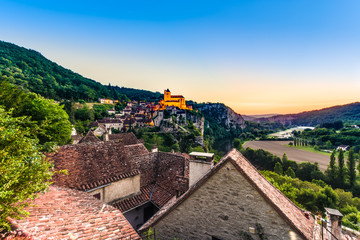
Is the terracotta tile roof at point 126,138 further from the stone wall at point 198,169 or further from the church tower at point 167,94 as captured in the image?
the church tower at point 167,94

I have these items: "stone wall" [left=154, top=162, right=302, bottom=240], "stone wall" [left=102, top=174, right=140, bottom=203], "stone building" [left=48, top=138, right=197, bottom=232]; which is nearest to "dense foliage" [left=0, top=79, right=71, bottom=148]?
"stone building" [left=48, top=138, right=197, bottom=232]

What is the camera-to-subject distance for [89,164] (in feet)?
37.4

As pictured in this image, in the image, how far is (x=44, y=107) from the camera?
79.3 ft

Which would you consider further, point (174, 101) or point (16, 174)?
point (174, 101)

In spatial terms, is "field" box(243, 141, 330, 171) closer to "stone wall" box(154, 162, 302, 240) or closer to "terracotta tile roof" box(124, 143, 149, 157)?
"terracotta tile roof" box(124, 143, 149, 157)

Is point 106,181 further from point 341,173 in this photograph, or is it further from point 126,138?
point 341,173

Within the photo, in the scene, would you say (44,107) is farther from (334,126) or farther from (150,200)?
(334,126)

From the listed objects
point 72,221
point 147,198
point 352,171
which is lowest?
point 352,171

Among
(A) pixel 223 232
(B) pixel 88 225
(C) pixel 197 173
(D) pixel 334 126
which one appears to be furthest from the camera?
(D) pixel 334 126

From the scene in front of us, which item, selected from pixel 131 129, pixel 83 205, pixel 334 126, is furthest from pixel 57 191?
pixel 334 126

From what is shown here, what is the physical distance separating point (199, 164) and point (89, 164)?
8127 mm

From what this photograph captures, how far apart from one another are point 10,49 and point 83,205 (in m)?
180

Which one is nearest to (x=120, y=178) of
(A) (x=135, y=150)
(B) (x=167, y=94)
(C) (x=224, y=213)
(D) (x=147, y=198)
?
(D) (x=147, y=198)

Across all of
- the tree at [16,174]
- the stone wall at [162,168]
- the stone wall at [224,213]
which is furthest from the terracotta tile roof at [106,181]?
the tree at [16,174]
